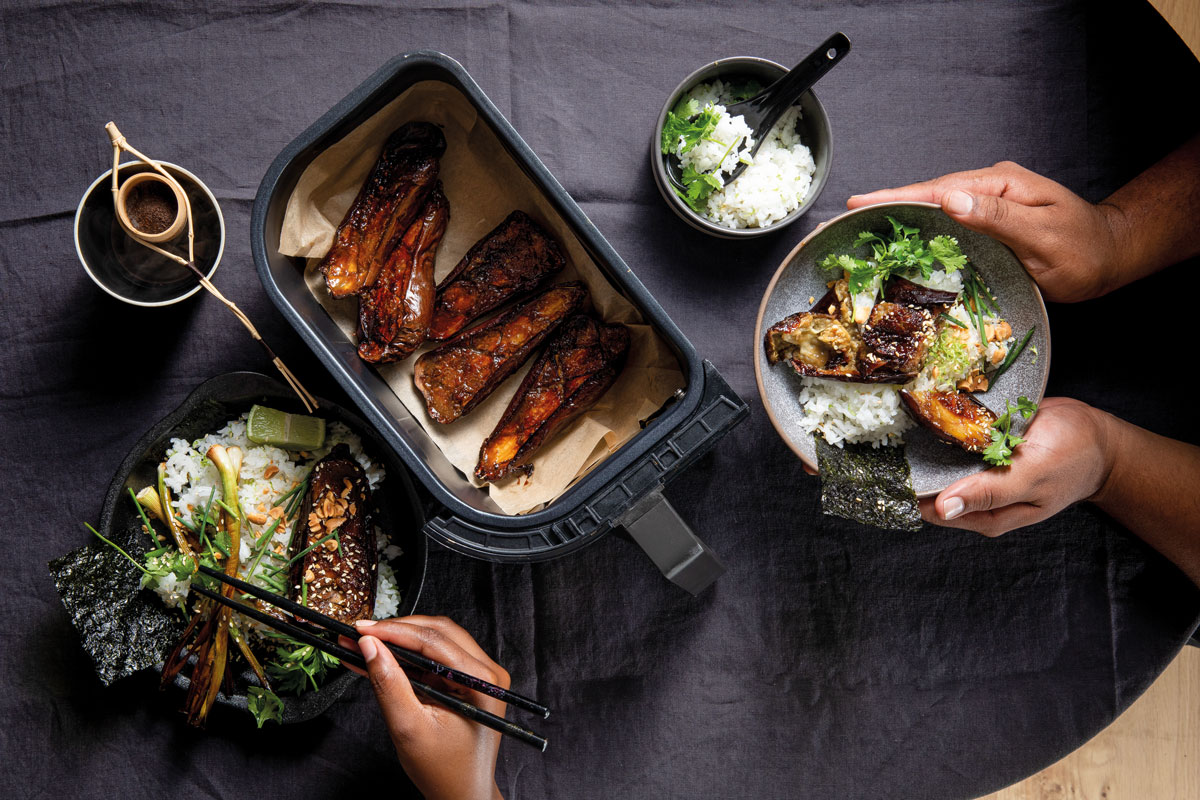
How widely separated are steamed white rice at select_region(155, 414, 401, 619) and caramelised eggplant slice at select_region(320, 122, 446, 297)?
0.35 meters

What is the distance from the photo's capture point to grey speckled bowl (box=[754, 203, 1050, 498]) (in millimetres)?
1571

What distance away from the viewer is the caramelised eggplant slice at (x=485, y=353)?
1.68m

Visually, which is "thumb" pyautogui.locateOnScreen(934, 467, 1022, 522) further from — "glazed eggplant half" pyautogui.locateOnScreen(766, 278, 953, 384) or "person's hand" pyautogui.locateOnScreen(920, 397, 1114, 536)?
"glazed eggplant half" pyautogui.locateOnScreen(766, 278, 953, 384)

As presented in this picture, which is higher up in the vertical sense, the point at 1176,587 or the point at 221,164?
the point at 221,164

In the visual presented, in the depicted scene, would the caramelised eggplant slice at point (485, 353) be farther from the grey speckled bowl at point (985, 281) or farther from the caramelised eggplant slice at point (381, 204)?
the grey speckled bowl at point (985, 281)

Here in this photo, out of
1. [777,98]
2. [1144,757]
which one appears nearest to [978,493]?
[777,98]

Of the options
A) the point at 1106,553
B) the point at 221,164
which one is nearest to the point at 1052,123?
the point at 1106,553

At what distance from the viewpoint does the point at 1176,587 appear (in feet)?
6.10

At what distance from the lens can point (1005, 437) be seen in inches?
61.8

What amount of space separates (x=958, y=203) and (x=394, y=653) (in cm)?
144

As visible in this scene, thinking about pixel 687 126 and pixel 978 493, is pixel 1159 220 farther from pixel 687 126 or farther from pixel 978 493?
pixel 687 126

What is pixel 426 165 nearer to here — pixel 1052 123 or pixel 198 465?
pixel 198 465

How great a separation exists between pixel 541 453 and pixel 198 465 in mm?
759

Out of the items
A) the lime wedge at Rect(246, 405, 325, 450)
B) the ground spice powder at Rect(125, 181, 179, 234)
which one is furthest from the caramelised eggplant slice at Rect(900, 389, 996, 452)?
the ground spice powder at Rect(125, 181, 179, 234)
